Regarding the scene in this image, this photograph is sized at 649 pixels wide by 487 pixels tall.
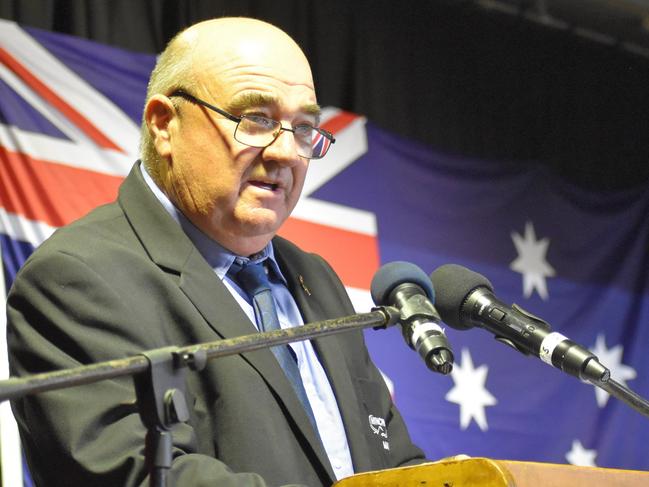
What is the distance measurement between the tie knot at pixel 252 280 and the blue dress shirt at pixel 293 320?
2 centimetres

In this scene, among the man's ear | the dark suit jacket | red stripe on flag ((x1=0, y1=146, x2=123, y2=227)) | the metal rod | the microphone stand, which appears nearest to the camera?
the metal rod

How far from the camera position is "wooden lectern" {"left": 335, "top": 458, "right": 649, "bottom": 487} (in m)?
1.47

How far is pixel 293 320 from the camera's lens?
2391 mm

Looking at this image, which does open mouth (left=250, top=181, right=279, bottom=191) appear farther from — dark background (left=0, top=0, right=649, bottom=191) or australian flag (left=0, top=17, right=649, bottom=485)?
dark background (left=0, top=0, right=649, bottom=191)

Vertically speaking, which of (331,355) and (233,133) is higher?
(233,133)

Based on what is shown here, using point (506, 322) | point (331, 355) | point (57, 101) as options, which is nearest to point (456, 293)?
point (506, 322)

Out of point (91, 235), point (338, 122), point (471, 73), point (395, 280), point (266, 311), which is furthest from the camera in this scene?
point (471, 73)

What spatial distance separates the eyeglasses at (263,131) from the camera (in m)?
2.31

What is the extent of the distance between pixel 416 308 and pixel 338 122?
3.03 m

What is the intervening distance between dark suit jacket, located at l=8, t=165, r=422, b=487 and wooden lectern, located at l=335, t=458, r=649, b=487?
10.0 inches

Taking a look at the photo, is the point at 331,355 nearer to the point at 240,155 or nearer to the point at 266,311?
the point at 266,311

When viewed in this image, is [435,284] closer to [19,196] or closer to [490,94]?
[19,196]

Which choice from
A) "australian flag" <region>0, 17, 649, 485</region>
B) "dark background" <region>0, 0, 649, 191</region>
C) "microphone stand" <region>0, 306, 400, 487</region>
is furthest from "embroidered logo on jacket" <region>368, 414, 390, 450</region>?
"dark background" <region>0, 0, 649, 191</region>

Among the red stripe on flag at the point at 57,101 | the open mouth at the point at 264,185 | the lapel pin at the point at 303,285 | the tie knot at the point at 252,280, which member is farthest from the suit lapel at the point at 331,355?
the red stripe on flag at the point at 57,101
